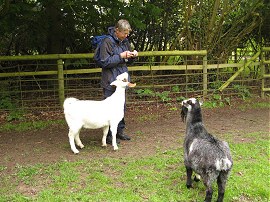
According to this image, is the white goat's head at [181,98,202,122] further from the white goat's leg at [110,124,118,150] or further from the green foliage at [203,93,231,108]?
the green foliage at [203,93,231,108]

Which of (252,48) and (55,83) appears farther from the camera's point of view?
(252,48)

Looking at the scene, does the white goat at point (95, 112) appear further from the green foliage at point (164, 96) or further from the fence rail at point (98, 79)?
Answer: the green foliage at point (164, 96)

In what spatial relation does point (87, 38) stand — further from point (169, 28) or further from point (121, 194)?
point (121, 194)

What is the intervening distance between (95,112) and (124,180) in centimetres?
135

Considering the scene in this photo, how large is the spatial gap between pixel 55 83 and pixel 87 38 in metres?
2.24

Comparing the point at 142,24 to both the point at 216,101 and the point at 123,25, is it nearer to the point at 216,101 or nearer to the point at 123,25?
the point at 123,25

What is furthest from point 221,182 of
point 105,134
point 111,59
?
point 111,59

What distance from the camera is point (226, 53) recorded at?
1063cm

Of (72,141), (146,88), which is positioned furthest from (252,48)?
(72,141)

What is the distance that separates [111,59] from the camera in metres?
5.54

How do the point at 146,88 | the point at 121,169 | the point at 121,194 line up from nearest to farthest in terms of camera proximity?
the point at 121,194, the point at 121,169, the point at 146,88

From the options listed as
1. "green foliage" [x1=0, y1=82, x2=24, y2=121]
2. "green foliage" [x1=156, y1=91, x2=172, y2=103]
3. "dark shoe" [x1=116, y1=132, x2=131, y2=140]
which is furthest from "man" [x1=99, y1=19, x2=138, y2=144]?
"green foliage" [x1=156, y1=91, x2=172, y2=103]

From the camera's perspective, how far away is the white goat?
5340mm

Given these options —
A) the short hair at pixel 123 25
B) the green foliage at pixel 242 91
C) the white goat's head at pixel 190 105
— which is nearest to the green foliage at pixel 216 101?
the green foliage at pixel 242 91
